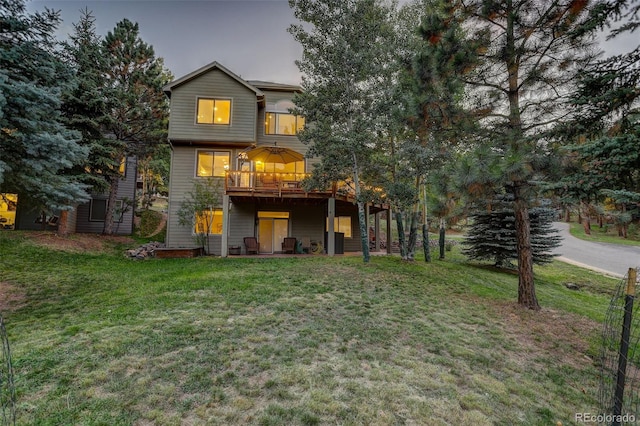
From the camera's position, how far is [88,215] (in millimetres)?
16953

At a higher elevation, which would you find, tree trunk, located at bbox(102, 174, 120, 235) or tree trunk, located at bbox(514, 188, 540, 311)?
tree trunk, located at bbox(102, 174, 120, 235)

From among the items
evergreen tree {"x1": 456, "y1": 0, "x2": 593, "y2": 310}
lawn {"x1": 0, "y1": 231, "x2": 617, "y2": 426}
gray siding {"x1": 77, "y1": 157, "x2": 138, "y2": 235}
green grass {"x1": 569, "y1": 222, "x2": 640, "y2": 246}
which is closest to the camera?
lawn {"x1": 0, "y1": 231, "x2": 617, "y2": 426}

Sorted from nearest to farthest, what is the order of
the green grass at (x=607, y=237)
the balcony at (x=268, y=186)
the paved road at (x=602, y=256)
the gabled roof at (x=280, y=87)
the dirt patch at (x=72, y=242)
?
the dirt patch at (x=72, y=242) → the balcony at (x=268, y=186) → the paved road at (x=602, y=256) → the gabled roof at (x=280, y=87) → the green grass at (x=607, y=237)

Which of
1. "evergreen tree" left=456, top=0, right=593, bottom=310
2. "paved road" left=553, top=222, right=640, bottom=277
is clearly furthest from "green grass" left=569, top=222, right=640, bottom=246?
"evergreen tree" left=456, top=0, right=593, bottom=310

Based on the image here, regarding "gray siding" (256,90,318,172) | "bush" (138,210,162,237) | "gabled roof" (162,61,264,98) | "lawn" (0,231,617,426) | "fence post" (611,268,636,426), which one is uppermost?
"gabled roof" (162,61,264,98)

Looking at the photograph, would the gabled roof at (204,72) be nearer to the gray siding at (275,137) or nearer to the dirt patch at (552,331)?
the gray siding at (275,137)

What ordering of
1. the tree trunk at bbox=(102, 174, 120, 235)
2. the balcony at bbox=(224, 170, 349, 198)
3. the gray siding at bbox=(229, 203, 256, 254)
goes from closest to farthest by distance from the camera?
the balcony at bbox=(224, 170, 349, 198) → the gray siding at bbox=(229, 203, 256, 254) → the tree trunk at bbox=(102, 174, 120, 235)

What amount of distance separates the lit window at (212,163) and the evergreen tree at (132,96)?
11.4 feet

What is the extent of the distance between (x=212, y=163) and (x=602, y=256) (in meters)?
22.7

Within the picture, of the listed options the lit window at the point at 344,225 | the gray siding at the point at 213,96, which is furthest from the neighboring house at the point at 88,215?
the lit window at the point at 344,225

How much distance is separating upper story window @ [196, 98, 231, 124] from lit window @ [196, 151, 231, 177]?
151cm

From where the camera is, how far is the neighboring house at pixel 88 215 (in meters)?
15.0

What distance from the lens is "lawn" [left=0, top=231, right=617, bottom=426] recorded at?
9.00ft

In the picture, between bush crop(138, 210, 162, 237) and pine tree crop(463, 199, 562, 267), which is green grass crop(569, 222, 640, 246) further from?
bush crop(138, 210, 162, 237)
